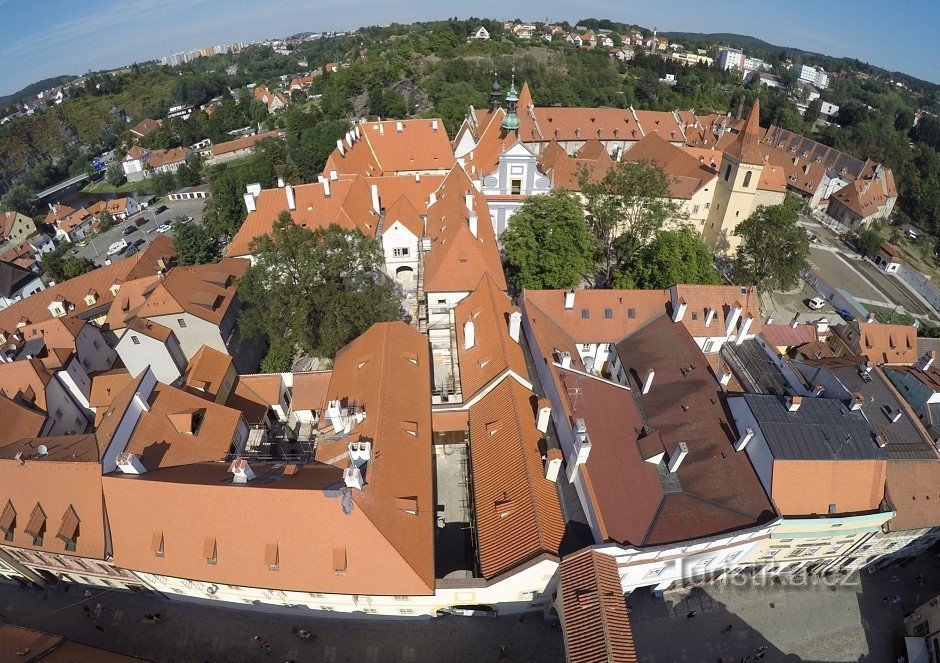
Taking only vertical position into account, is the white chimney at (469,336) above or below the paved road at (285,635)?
above

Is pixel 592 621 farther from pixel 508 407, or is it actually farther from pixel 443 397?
pixel 443 397

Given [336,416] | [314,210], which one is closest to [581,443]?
[336,416]

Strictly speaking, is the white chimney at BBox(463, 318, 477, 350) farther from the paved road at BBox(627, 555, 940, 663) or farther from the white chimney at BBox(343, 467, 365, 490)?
the paved road at BBox(627, 555, 940, 663)

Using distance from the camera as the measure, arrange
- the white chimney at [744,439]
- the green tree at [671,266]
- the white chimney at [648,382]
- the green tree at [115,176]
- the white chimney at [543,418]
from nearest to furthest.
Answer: the white chimney at [744,439]
the white chimney at [543,418]
the white chimney at [648,382]
the green tree at [671,266]
the green tree at [115,176]

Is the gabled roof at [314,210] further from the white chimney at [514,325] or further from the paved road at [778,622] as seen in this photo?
the paved road at [778,622]

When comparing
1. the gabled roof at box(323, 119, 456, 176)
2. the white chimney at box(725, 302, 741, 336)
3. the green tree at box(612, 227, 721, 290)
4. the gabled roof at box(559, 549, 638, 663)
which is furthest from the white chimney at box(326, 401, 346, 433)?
the gabled roof at box(323, 119, 456, 176)

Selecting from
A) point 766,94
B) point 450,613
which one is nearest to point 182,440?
point 450,613

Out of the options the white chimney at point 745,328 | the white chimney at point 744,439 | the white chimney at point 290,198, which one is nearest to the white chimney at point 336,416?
the white chimney at point 744,439
